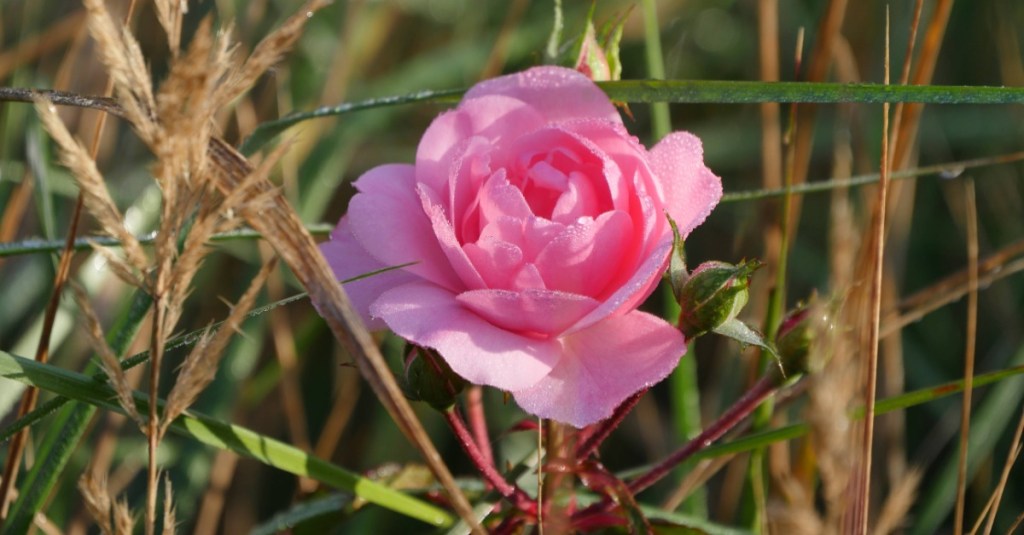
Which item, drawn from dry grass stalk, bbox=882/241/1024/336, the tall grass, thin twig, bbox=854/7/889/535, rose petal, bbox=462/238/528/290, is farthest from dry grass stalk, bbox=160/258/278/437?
dry grass stalk, bbox=882/241/1024/336

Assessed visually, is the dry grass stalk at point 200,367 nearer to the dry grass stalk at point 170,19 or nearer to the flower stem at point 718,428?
the dry grass stalk at point 170,19

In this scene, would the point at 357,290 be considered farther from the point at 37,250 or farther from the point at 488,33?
the point at 488,33

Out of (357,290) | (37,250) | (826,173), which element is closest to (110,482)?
(37,250)

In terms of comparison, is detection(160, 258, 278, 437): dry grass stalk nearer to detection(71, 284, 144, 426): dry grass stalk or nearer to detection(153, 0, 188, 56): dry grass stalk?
detection(71, 284, 144, 426): dry grass stalk

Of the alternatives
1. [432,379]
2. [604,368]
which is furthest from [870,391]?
[432,379]

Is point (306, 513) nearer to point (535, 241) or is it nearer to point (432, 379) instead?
point (432, 379)
